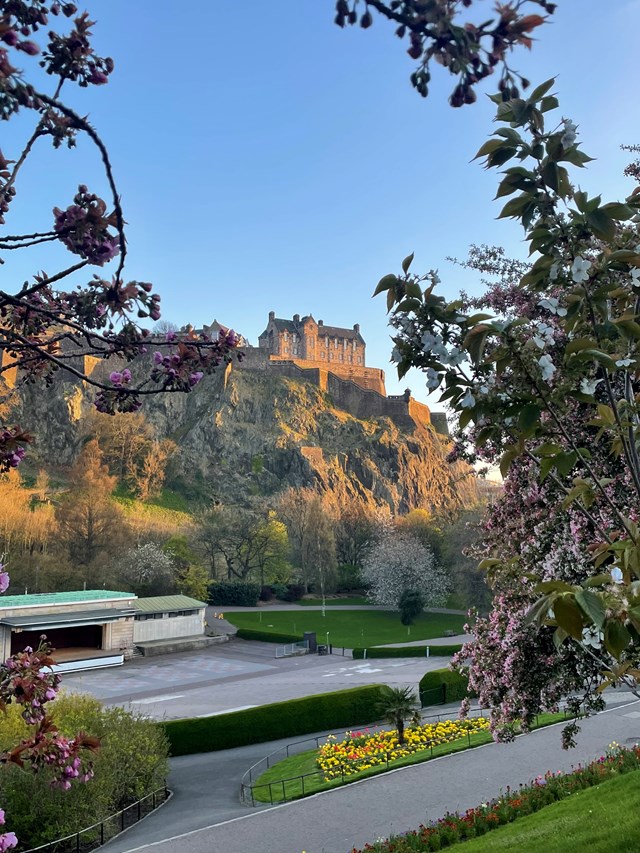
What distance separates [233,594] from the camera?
5409cm

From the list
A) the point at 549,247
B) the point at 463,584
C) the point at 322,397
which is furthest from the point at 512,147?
the point at 322,397

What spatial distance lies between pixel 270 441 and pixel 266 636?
50.1 metres

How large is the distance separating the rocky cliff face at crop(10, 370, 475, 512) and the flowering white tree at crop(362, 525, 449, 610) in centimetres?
3092

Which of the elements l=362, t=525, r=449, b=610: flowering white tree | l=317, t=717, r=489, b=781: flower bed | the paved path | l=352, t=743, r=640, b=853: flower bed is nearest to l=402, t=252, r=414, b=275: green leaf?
l=352, t=743, r=640, b=853: flower bed

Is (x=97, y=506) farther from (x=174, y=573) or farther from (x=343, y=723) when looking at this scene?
(x=343, y=723)

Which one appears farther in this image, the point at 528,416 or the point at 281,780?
the point at 281,780

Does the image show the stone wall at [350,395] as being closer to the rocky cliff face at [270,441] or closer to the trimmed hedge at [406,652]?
the rocky cliff face at [270,441]

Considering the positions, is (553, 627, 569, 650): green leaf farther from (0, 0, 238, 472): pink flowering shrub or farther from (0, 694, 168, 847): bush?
(0, 694, 168, 847): bush

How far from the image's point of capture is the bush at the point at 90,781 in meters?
13.4

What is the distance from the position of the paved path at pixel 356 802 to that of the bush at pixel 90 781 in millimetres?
950

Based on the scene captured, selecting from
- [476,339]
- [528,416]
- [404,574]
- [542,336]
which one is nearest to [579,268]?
[542,336]

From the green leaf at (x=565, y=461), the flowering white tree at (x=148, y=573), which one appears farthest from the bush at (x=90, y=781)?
the flowering white tree at (x=148, y=573)

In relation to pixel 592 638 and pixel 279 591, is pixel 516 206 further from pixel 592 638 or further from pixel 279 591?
pixel 279 591

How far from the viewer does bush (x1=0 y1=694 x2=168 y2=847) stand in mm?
13375
